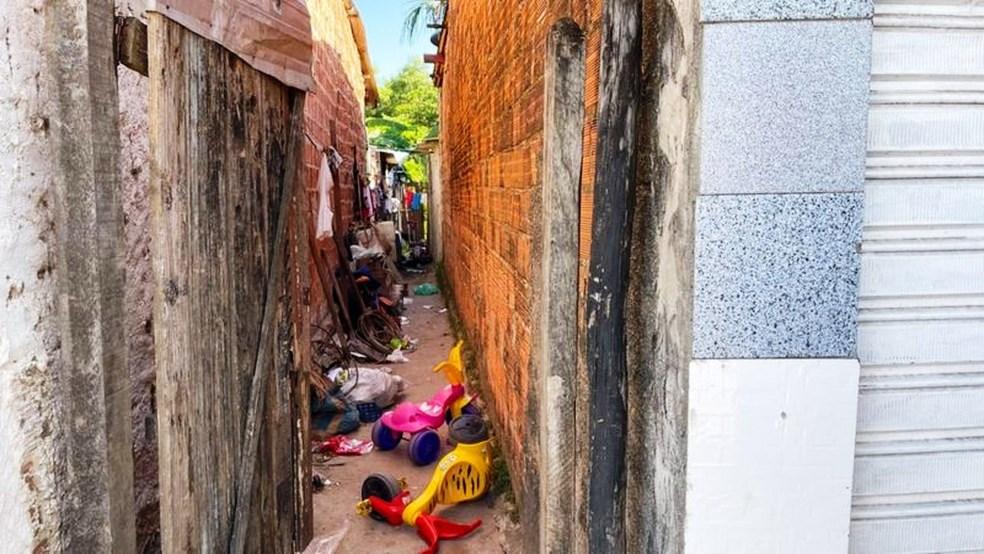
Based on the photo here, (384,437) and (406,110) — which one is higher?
(406,110)

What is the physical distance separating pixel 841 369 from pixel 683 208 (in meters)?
0.49

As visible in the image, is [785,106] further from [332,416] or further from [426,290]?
[426,290]

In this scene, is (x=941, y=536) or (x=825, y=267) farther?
(x=941, y=536)

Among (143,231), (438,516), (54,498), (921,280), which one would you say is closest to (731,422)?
(921,280)

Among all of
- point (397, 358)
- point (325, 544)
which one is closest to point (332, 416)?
point (397, 358)

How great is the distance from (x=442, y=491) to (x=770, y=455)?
2929 millimetres

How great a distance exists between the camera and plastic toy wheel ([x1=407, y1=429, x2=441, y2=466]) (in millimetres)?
5125

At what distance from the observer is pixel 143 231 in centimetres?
291

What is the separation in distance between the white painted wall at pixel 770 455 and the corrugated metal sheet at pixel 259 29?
1.81 meters

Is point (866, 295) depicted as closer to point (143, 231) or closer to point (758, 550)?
point (758, 550)

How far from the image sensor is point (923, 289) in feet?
5.61

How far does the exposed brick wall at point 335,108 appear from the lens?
7.85 meters

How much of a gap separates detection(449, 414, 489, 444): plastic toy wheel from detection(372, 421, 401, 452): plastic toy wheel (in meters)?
0.83

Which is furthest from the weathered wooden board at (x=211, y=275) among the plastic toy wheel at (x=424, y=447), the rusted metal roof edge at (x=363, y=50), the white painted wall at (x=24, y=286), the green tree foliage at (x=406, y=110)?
the green tree foliage at (x=406, y=110)
